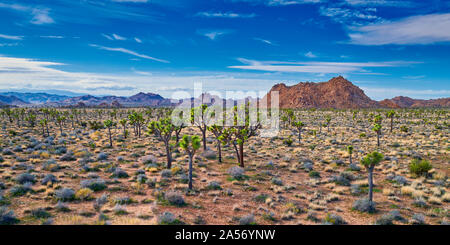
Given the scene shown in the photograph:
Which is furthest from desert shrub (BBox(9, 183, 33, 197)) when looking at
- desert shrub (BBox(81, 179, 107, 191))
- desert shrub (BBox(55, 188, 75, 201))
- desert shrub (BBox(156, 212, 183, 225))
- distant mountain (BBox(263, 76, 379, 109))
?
distant mountain (BBox(263, 76, 379, 109))

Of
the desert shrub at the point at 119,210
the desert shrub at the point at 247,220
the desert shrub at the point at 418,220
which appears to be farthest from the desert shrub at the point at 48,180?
the desert shrub at the point at 418,220

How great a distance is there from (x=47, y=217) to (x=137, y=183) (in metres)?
6.00

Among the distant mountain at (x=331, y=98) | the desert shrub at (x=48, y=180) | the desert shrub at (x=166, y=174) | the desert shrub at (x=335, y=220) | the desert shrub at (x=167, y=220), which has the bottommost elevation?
the desert shrub at (x=335, y=220)

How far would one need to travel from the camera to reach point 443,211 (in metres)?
12.8

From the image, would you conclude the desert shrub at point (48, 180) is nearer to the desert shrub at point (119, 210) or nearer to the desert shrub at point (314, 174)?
the desert shrub at point (119, 210)

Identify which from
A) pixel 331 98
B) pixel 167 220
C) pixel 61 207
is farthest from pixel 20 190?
pixel 331 98

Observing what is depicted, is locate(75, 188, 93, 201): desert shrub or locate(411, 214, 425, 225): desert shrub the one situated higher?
locate(75, 188, 93, 201): desert shrub

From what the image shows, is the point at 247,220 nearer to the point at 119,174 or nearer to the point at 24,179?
the point at 119,174

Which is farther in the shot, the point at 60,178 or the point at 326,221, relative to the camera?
the point at 60,178

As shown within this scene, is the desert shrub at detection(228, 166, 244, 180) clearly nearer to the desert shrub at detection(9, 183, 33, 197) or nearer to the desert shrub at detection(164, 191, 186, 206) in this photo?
the desert shrub at detection(164, 191, 186, 206)

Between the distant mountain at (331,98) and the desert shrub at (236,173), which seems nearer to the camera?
the desert shrub at (236,173)
